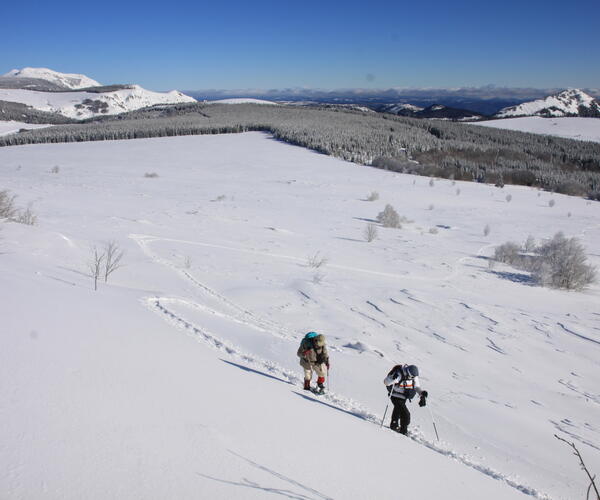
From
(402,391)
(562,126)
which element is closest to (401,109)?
(562,126)

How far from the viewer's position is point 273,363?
6.37m

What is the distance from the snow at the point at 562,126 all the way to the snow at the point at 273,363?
8274 cm

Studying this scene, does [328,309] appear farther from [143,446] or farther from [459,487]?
[143,446]

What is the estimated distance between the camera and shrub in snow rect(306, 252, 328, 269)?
12297 millimetres

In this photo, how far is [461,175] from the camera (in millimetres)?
44688

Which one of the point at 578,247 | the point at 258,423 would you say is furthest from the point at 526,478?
the point at 578,247

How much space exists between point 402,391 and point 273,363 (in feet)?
7.19

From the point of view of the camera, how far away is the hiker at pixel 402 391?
493 cm

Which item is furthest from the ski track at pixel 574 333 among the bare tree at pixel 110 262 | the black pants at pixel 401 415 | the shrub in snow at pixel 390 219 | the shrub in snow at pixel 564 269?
the shrub in snow at pixel 390 219

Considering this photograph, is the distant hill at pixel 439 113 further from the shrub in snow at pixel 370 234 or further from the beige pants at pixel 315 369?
the beige pants at pixel 315 369

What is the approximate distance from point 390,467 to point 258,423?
1.23m

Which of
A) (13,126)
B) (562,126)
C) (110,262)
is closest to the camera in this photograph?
(110,262)

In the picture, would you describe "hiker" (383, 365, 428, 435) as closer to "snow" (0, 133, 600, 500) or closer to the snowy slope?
"snow" (0, 133, 600, 500)

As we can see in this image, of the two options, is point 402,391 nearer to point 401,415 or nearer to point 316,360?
point 401,415
